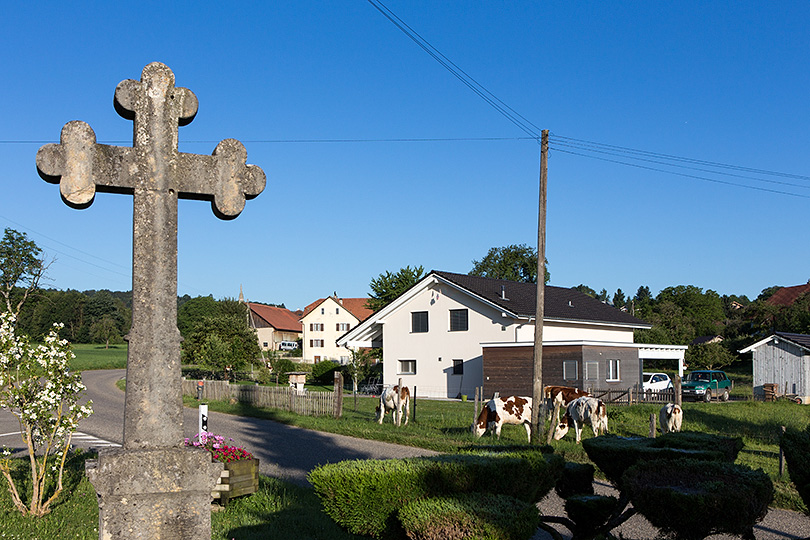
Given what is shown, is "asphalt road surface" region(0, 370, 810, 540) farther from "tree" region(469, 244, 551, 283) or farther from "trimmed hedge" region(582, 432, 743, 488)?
"tree" region(469, 244, 551, 283)

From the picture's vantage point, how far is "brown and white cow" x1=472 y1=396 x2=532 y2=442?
59.9 ft

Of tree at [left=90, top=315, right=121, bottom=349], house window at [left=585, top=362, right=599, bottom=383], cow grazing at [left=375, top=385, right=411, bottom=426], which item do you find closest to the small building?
house window at [left=585, top=362, right=599, bottom=383]

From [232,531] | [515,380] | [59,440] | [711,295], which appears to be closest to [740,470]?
[232,531]

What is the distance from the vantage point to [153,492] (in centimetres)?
422

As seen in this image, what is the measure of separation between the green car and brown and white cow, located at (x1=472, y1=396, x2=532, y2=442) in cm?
2044

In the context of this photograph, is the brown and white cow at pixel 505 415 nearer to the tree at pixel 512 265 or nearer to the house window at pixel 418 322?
the house window at pixel 418 322

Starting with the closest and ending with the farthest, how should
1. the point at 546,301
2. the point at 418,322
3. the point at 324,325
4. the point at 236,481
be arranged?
the point at 236,481 < the point at 546,301 < the point at 418,322 < the point at 324,325

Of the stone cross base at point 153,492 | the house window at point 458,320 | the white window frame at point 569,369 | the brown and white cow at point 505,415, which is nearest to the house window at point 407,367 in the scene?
the house window at point 458,320

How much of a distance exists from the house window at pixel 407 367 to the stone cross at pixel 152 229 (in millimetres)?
37358

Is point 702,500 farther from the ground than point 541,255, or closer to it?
closer to it

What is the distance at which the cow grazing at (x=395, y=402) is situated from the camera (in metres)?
22.1

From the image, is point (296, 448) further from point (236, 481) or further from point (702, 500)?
point (702, 500)

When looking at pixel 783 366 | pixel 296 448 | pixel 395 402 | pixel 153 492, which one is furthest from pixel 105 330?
pixel 153 492

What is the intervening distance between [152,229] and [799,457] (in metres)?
6.08
